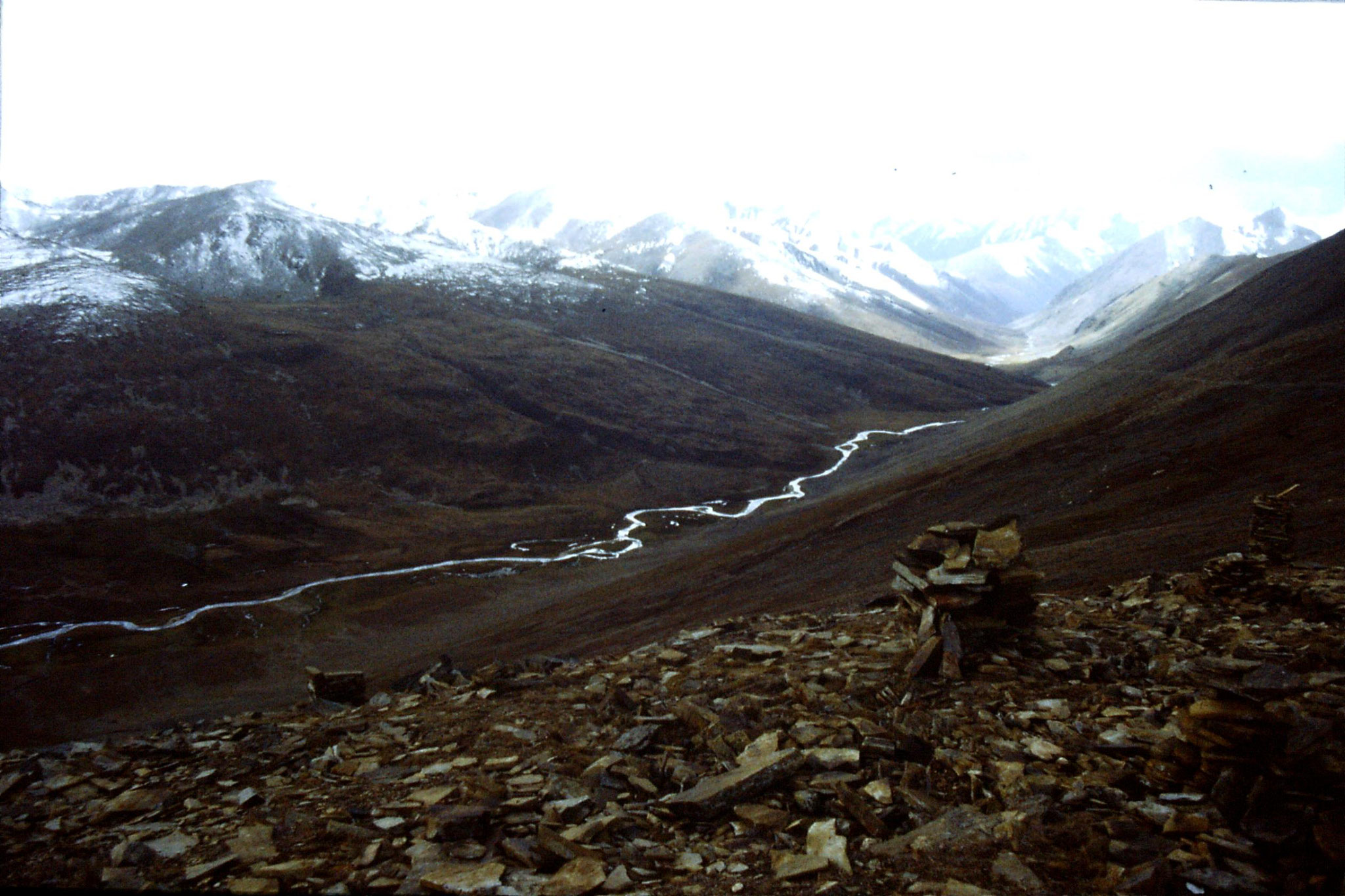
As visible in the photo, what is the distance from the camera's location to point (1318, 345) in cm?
4306

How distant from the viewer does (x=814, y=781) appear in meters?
7.78

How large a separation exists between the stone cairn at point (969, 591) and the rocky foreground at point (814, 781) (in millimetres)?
121

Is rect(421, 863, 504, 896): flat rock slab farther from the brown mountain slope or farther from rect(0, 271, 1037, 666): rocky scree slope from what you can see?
rect(0, 271, 1037, 666): rocky scree slope

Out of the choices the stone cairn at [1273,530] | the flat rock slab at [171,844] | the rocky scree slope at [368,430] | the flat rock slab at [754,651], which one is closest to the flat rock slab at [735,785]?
the flat rock slab at [171,844]

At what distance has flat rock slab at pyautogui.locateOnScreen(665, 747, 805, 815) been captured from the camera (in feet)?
24.4

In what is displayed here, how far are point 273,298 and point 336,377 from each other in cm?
5230

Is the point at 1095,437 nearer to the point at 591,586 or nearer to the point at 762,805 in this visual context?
the point at 591,586

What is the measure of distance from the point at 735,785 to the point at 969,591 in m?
5.48

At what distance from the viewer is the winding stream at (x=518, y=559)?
45.1 metres

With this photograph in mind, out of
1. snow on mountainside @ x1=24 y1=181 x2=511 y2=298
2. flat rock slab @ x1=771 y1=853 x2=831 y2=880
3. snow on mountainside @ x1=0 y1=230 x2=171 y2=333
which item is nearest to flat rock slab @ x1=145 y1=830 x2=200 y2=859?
flat rock slab @ x1=771 y1=853 x2=831 y2=880

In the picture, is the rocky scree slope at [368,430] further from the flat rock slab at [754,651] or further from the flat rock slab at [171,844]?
the flat rock slab at [171,844]

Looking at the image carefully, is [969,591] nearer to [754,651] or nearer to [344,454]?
[754,651]

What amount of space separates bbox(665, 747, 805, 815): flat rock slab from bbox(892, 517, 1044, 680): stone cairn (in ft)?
10.6

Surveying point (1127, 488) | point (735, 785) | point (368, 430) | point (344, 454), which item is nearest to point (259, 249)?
point (368, 430)
